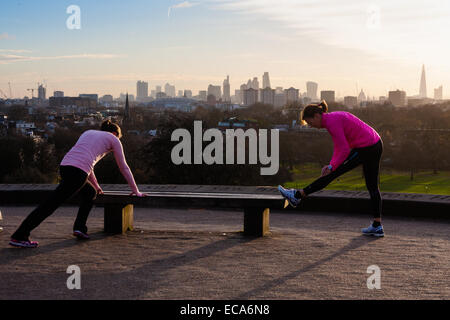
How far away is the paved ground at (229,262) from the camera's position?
4.52 meters

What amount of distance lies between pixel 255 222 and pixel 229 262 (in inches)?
57.7

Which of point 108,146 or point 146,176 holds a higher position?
point 108,146

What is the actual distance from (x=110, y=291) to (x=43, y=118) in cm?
7489

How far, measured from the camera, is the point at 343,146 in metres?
6.26

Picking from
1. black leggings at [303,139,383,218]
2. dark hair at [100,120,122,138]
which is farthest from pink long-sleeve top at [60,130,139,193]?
black leggings at [303,139,383,218]

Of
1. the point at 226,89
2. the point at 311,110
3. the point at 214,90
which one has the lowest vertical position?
the point at 311,110

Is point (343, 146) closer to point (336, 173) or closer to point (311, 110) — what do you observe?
point (336, 173)

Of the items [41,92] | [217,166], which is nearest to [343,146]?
[217,166]

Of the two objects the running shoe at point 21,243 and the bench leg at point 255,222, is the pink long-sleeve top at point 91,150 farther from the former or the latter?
the bench leg at point 255,222

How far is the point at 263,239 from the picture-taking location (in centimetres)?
673

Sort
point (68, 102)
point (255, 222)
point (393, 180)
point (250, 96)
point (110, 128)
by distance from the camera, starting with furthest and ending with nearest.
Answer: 1. point (68, 102)
2. point (250, 96)
3. point (393, 180)
4. point (255, 222)
5. point (110, 128)

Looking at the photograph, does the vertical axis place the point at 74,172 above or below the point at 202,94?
below
